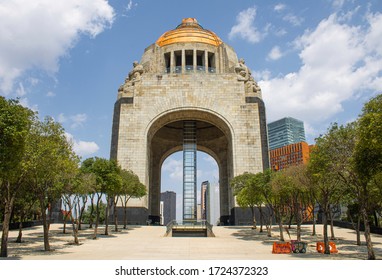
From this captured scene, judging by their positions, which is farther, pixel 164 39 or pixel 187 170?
pixel 164 39

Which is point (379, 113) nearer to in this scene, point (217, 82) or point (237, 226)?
point (237, 226)

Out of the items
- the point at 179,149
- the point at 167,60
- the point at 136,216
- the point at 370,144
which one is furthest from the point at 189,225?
the point at 167,60

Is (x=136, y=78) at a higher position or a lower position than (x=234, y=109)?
higher

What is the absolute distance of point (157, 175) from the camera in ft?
157

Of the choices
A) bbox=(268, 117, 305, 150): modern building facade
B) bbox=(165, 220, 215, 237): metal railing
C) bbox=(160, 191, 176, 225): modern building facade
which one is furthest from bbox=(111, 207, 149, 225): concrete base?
bbox=(268, 117, 305, 150): modern building facade

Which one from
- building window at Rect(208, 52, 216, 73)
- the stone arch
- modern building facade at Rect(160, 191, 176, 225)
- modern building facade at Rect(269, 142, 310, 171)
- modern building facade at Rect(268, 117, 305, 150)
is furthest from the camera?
modern building facade at Rect(268, 117, 305, 150)

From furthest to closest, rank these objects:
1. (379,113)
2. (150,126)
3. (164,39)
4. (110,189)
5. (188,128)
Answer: (164,39), (188,128), (150,126), (110,189), (379,113)

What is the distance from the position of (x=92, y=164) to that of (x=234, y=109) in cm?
1957

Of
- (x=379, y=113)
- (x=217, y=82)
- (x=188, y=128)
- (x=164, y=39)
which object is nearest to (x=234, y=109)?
(x=217, y=82)

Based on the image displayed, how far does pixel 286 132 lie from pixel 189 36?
6152 inches

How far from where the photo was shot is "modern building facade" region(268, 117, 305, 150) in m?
190

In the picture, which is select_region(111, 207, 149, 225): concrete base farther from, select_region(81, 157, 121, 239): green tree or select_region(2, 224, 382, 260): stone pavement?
select_region(2, 224, 382, 260): stone pavement

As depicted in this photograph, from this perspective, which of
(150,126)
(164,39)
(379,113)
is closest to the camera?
(379,113)

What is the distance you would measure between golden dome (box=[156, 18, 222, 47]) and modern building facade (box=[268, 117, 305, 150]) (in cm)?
15144
